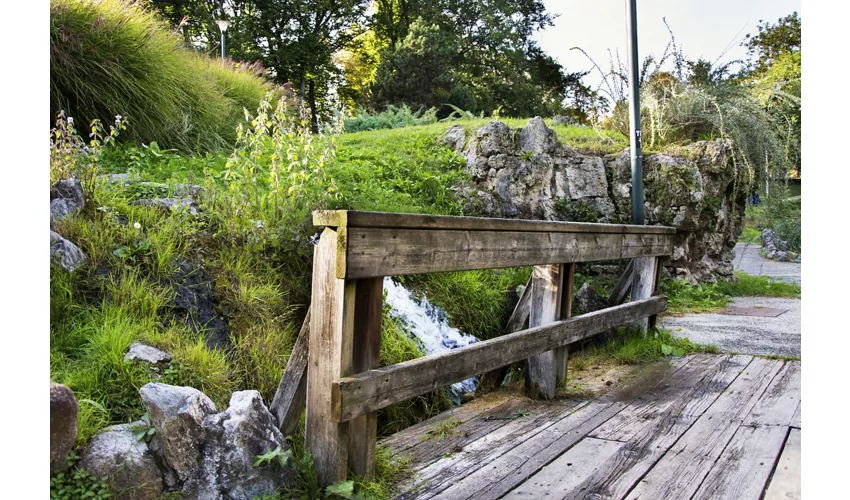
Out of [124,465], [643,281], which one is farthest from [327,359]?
[643,281]

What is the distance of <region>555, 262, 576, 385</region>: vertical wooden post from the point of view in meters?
3.48

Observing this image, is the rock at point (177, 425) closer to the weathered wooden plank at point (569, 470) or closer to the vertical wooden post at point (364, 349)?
the vertical wooden post at point (364, 349)

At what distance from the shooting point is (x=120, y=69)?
4.99 m

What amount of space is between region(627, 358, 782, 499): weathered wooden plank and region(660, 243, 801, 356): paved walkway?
3.08ft

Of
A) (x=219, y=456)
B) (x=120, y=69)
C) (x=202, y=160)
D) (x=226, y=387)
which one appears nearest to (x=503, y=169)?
(x=202, y=160)

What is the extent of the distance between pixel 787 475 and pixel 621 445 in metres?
0.66

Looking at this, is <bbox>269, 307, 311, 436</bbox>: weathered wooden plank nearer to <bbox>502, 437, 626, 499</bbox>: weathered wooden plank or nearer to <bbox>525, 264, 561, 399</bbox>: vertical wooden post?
<bbox>502, 437, 626, 499</bbox>: weathered wooden plank

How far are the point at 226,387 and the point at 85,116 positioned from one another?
329cm

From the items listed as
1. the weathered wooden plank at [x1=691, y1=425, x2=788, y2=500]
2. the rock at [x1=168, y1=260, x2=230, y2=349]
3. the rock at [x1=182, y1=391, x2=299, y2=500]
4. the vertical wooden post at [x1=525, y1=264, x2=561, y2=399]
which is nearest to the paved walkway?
the weathered wooden plank at [x1=691, y1=425, x2=788, y2=500]

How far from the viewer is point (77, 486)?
5.89 ft

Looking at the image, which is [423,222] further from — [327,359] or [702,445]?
[702,445]

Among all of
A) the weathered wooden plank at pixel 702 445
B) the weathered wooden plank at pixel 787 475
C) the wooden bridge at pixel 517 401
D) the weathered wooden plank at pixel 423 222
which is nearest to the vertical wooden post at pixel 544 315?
the wooden bridge at pixel 517 401
